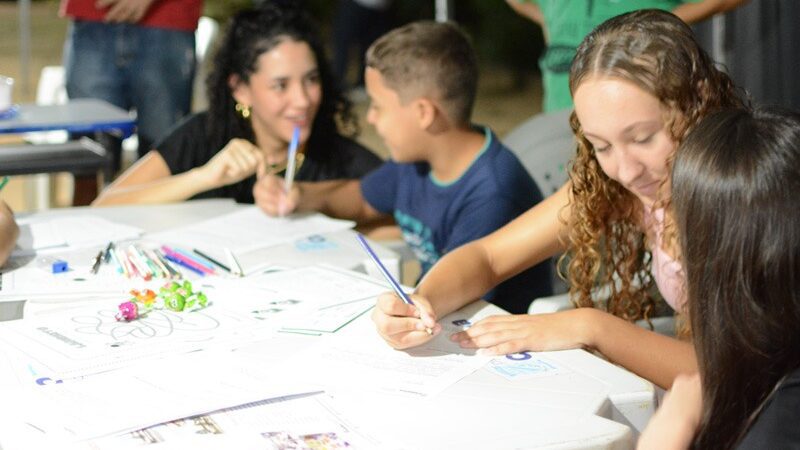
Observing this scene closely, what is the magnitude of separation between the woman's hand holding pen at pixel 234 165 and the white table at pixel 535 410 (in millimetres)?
996

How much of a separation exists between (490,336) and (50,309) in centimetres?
67

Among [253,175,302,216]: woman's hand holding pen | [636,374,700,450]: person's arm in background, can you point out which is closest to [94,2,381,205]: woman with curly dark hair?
[253,175,302,216]: woman's hand holding pen

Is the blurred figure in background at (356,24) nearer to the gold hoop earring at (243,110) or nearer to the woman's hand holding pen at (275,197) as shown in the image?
the gold hoop earring at (243,110)

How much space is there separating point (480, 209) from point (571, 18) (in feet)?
2.84

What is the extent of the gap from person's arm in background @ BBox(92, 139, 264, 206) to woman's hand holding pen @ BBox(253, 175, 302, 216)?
11 cm

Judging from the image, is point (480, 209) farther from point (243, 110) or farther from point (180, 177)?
point (243, 110)

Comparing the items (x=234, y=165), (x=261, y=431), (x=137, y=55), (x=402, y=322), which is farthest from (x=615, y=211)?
(x=137, y=55)

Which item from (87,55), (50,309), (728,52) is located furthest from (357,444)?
(728,52)

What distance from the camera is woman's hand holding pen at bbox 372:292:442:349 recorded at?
1577mm

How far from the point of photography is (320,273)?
6.44ft

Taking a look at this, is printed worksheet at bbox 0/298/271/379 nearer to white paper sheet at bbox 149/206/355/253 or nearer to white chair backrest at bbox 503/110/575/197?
white paper sheet at bbox 149/206/355/253

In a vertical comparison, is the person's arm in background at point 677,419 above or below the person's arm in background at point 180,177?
above

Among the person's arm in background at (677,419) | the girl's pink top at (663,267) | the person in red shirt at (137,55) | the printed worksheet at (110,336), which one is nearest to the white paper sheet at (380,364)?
the printed worksheet at (110,336)

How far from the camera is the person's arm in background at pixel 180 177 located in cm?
258
